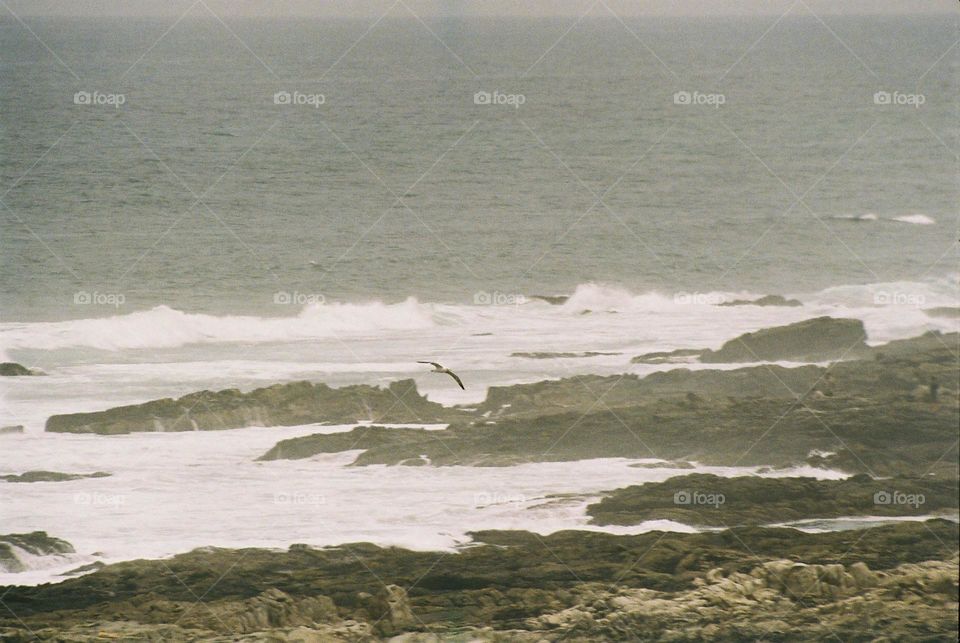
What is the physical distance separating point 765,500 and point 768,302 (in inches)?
37.7

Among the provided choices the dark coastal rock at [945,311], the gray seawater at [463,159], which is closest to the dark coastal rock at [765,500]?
the dark coastal rock at [945,311]

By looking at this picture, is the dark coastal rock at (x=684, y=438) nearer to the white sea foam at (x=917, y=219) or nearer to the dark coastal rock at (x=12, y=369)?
the white sea foam at (x=917, y=219)

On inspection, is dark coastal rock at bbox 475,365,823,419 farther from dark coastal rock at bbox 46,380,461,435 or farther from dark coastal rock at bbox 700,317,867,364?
dark coastal rock at bbox 46,380,461,435

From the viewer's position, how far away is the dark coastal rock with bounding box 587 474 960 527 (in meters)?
6.05

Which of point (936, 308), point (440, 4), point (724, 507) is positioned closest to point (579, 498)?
point (724, 507)

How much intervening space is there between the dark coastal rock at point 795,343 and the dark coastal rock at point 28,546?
10.3 feet

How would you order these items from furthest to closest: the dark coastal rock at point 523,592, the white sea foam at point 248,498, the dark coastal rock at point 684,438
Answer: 1. the dark coastal rock at point 684,438
2. the white sea foam at point 248,498
3. the dark coastal rock at point 523,592

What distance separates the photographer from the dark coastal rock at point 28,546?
19.1ft

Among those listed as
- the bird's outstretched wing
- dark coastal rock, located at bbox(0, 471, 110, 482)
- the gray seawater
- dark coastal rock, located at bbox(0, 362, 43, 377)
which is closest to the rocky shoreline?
dark coastal rock, located at bbox(0, 471, 110, 482)

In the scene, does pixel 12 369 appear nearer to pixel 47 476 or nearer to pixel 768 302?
pixel 47 476

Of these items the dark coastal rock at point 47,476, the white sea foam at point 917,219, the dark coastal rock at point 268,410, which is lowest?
the dark coastal rock at point 47,476

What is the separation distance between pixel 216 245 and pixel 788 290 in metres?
2.77

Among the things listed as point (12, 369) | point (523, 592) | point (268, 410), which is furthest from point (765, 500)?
point (12, 369)

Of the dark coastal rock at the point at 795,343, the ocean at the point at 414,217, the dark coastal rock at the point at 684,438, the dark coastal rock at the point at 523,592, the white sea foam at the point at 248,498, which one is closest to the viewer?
the dark coastal rock at the point at 523,592
